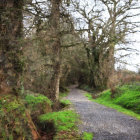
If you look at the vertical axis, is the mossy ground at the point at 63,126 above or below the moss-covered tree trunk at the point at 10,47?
below

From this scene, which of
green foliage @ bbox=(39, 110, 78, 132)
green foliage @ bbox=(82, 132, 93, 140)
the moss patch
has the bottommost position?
green foliage @ bbox=(39, 110, 78, 132)

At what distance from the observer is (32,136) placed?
4230 millimetres

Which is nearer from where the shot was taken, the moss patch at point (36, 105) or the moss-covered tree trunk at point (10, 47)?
the moss-covered tree trunk at point (10, 47)

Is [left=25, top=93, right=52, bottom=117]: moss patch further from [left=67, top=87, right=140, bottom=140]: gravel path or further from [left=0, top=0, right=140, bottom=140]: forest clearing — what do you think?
[left=67, top=87, right=140, bottom=140]: gravel path

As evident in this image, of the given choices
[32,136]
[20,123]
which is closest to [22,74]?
[20,123]

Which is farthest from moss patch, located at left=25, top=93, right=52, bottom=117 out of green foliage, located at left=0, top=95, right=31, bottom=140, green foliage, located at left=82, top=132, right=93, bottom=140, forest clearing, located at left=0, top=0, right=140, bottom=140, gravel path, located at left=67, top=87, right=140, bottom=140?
green foliage, located at left=82, top=132, right=93, bottom=140

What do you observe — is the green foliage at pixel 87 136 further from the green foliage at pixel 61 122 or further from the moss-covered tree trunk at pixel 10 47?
the moss-covered tree trunk at pixel 10 47

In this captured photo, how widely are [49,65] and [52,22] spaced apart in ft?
10.6

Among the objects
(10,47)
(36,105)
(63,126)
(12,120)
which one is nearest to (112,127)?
(63,126)

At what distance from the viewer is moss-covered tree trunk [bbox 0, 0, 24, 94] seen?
4.39 meters

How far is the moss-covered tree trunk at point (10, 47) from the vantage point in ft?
14.4

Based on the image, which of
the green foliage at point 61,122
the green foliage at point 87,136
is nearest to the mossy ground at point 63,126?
the green foliage at point 61,122

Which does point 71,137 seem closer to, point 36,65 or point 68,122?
point 68,122

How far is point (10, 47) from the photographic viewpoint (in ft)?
14.9
